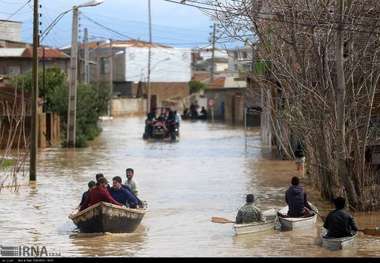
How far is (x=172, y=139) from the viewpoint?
5281 centimetres

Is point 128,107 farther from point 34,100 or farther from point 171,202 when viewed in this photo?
point 171,202

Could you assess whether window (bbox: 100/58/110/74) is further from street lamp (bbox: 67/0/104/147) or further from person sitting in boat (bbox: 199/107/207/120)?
street lamp (bbox: 67/0/104/147)

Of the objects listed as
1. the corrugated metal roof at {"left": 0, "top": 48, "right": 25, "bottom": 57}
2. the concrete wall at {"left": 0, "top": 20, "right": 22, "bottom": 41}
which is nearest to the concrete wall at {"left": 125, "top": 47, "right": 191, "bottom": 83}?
the corrugated metal roof at {"left": 0, "top": 48, "right": 25, "bottom": 57}

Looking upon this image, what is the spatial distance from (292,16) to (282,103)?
4.71 metres

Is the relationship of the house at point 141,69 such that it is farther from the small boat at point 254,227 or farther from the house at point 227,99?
the small boat at point 254,227

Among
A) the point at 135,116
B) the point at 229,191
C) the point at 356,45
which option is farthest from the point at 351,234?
the point at 135,116

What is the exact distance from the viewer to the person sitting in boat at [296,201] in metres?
19.9

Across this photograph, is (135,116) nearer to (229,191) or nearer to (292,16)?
(229,191)

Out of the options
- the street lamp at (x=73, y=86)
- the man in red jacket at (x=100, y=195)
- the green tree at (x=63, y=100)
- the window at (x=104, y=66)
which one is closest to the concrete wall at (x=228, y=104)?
the window at (x=104, y=66)

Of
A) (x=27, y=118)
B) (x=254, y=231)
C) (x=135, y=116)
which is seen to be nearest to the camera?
(x=254, y=231)

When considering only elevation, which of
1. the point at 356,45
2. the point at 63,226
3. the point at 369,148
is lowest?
the point at 63,226

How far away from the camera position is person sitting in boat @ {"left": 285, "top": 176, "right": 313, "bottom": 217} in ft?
65.4

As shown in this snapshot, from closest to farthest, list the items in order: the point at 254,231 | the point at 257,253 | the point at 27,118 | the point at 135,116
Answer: the point at 257,253 < the point at 254,231 < the point at 27,118 < the point at 135,116

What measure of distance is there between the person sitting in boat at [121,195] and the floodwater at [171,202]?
2.06 feet
